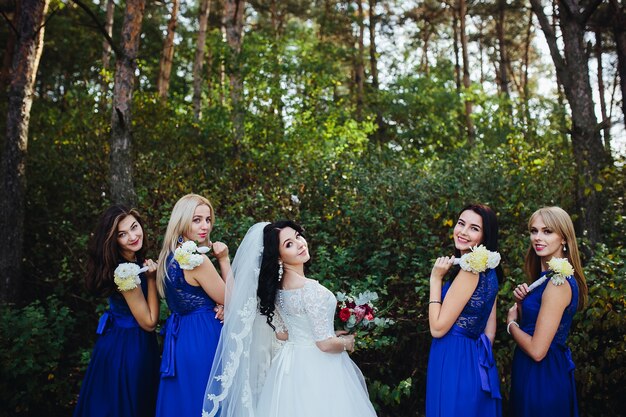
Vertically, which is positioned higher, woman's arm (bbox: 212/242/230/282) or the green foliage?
woman's arm (bbox: 212/242/230/282)

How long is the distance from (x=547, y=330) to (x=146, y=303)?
273 cm

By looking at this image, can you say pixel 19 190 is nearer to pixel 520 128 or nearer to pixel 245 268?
pixel 245 268

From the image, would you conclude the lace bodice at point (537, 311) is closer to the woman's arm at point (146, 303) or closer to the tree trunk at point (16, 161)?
the woman's arm at point (146, 303)

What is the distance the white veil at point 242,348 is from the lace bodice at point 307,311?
19 centimetres

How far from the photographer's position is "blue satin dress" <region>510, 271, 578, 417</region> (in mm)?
3648

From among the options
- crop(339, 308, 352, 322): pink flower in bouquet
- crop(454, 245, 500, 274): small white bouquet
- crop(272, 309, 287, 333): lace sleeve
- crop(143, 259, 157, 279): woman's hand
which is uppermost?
crop(454, 245, 500, 274): small white bouquet

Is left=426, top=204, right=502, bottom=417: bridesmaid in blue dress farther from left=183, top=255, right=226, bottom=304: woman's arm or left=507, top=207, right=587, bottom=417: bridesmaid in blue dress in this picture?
left=183, top=255, right=226, bottom=304: woman's arm

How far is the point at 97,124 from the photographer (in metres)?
9.24

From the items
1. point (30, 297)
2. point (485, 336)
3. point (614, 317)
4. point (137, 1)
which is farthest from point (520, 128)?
point (30, 297)

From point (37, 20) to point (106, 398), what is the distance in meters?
5.71

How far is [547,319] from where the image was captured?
11.8 feet

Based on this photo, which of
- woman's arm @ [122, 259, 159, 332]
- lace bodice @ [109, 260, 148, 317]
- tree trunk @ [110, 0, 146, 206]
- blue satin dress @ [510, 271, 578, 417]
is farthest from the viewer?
tree trunk @ [110, 0, 146, 206]

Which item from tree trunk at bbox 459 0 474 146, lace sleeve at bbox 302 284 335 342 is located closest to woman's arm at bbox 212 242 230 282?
lace sleeve at bbox 302 284 335 342

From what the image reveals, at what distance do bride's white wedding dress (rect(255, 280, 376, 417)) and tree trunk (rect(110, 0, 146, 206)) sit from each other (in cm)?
408
